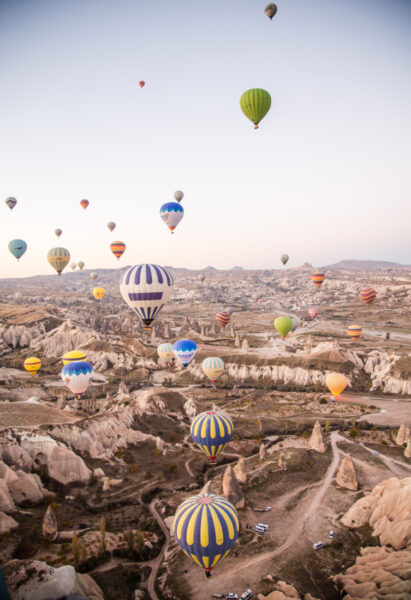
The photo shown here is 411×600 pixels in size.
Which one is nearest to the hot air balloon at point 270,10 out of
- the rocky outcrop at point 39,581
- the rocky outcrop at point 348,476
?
the rocky outcrop at point 348,476

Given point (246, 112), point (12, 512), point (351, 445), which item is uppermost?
point (246, 112)

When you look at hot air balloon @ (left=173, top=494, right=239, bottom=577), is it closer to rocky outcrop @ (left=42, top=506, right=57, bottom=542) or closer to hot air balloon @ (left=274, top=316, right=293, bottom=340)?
rocky outcrop @ (left=42, top=506, right=57, bottom=542)

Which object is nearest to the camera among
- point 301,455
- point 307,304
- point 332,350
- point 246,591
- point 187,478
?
point 246,591

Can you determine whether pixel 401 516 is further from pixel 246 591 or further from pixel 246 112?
pixel 246 112

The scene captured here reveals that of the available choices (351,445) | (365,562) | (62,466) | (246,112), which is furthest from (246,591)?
(246,112)

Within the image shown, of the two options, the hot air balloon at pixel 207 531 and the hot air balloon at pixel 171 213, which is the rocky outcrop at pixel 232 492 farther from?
the hot air balloon at pixel 171 213

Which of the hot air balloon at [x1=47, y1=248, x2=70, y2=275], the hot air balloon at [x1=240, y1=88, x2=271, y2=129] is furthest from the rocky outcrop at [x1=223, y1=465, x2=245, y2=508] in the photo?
the hot air balloon at [x1=47, y1=248, x2=70, y2=275]

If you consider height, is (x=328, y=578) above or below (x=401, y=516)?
below

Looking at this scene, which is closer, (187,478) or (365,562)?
(365,562)
